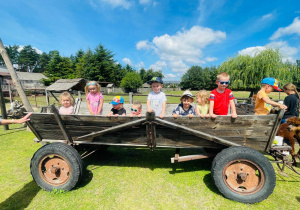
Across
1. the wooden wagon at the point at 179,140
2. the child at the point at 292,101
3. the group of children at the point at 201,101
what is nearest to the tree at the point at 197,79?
the child at the point at 292,101

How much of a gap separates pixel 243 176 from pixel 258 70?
18180mm

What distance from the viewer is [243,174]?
6.88 ft

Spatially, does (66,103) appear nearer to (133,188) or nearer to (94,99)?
(94,99)

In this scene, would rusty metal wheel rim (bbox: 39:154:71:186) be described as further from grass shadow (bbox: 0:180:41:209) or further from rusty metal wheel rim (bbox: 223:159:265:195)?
rusty metal wheel rim (bbox: 223:159:265:195)

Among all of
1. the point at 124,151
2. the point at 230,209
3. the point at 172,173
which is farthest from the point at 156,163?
the point at 230,209

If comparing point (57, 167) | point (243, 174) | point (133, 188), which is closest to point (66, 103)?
point (57, 167)

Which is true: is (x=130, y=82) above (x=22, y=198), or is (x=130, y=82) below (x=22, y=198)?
above

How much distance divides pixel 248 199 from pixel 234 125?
1.08 metres

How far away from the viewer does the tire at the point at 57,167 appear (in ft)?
7.54

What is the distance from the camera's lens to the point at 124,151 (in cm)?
407

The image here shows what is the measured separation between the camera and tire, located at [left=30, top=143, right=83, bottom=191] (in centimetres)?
230

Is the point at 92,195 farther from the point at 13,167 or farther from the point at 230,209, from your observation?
the point at 13,167

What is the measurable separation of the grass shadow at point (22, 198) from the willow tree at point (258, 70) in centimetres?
1904

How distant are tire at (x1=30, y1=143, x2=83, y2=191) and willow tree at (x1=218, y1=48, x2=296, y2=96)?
60.9 feet
